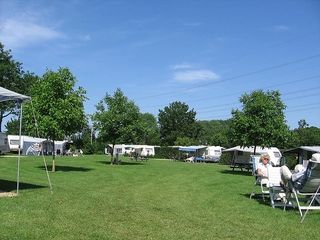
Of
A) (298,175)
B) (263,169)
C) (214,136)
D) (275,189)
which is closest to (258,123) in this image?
(263,169)

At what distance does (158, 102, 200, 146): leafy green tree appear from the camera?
309 feet

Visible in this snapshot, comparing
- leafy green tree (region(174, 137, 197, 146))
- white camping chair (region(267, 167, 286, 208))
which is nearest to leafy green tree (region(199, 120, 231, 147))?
leafy green tree (region(174, 137, 197, 146))

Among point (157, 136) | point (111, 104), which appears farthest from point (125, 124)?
point (157, 136)

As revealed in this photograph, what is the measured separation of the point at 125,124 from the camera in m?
34.8

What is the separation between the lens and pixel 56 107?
2348cm

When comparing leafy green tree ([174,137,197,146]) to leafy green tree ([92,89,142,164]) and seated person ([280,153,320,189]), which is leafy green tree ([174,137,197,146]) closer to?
leafy green tree ([92,89,142,164])

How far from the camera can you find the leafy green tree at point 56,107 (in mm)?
23242

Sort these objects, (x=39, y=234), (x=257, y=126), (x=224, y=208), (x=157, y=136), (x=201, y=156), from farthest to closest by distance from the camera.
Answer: (x=157, y=136) → (x=201, y=156) → (x=257, y=126) → (x=224, y=208) → (x=39, y=234)

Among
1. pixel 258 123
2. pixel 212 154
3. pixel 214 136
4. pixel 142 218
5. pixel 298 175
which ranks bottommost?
pixel 142 218

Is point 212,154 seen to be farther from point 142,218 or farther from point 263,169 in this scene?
point 142,218

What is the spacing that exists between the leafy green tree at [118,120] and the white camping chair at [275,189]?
2262 centimetres

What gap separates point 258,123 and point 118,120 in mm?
10679

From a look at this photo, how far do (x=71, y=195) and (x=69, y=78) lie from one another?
43.1 ft

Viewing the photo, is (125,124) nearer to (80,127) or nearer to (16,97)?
(80,127)
